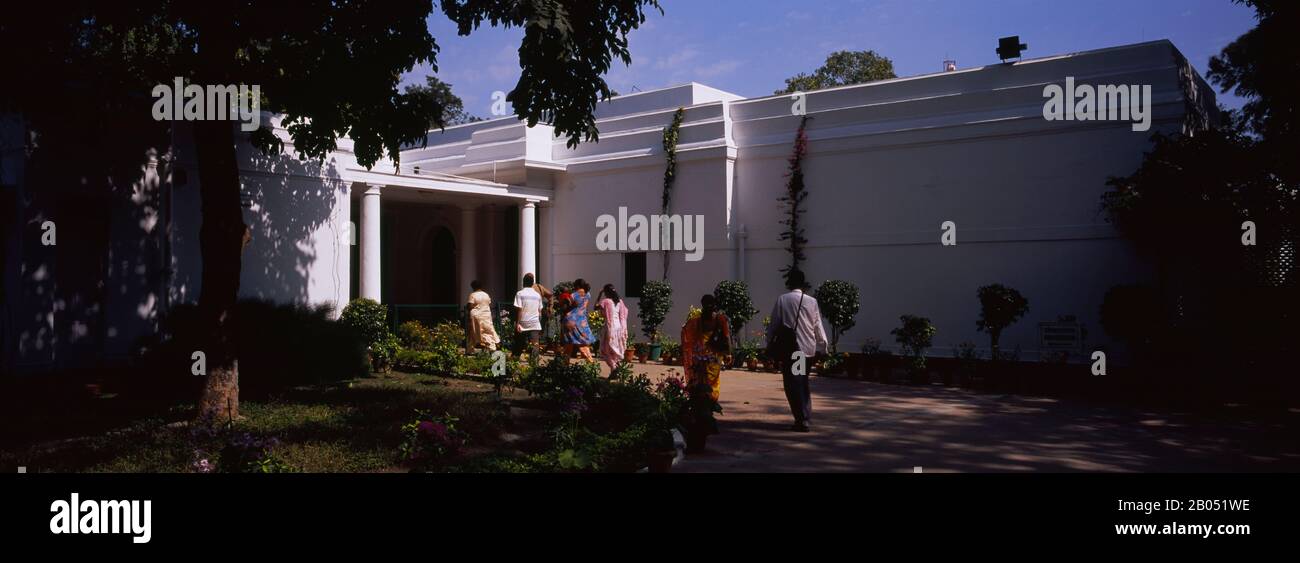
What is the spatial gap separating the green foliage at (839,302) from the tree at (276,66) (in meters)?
6.66

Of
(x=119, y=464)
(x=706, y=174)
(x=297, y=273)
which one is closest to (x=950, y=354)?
(x=706, y=174)

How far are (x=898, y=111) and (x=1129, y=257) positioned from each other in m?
4.69

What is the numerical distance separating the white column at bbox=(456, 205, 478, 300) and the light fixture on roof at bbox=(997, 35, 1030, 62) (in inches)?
460

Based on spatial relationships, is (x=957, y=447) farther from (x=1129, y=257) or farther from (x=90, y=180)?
(x=90, y=180)

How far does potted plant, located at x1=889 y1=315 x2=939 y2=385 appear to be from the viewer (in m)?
13.0

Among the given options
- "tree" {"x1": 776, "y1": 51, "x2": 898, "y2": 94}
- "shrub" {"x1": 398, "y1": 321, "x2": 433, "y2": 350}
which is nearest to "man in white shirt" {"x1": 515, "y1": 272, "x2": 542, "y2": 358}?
"shrub" {"x1": 398, "y1": 321, "x2": 433, "y2": 350}

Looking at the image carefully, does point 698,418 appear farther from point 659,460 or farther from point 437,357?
point 437,357

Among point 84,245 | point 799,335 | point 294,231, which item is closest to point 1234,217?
point 799,335

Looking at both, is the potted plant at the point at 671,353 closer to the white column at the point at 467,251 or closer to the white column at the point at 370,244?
the white column at the point at 370,244

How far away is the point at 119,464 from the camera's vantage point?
245 inches

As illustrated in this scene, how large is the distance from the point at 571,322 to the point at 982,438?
6.34 m

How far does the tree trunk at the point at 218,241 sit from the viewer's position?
802 centimetres

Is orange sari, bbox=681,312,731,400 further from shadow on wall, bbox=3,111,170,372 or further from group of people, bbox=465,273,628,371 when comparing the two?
shadow on wall, bbox=3,111,170,372

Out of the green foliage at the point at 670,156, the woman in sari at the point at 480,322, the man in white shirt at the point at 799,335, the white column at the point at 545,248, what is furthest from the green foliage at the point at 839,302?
the white column at the point at 545,248
